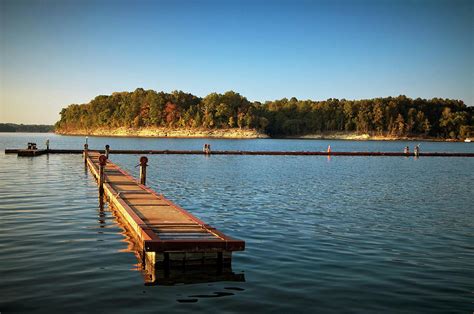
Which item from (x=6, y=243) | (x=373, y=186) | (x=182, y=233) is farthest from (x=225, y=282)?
(x=373, y=186)

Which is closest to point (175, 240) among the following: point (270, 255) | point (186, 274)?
point (186, 274)

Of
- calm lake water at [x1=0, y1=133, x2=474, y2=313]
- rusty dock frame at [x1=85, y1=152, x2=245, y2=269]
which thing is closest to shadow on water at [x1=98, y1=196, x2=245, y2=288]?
rusty dock frame at [x1=85, y1=152, x2=245, y2=269]

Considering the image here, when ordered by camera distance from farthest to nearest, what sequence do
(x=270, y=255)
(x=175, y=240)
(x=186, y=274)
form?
(x=270, y=255) → (x=175, y=240) → (x=186, y=274)

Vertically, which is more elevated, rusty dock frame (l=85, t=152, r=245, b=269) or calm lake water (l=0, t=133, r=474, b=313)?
rusty dock frame (l=85, t=152, r=245, b=269)

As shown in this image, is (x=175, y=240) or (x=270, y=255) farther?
(x=270, y=255)

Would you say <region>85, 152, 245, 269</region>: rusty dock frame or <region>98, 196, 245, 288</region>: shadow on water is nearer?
<region>98, 196, 245, 288</region>: shadow on water

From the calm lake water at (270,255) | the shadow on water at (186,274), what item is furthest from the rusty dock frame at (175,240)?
the calm lake water at (270,255)

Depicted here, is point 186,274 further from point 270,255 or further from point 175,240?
point 270,255

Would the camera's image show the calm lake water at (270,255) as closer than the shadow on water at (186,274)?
Yes

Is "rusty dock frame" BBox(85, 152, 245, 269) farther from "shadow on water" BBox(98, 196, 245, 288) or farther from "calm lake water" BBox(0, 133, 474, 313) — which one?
"calm lake water" BBox(0, 133, 474, 313)

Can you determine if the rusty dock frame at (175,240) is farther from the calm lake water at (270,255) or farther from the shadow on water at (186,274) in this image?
the calm lake water at (270,255)

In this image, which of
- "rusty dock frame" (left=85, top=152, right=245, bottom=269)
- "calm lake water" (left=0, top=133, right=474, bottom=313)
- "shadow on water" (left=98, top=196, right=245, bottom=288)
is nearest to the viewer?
"calm lake water" (left=0, top=133, right=474, bottom=313)

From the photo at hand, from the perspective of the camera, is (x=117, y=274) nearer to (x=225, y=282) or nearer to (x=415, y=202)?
(x=225, y=282)

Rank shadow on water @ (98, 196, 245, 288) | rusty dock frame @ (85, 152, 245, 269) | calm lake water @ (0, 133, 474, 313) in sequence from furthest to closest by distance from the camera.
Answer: rusty dock frame @ (85, 152, 245, 269) < shadow on water @ (98, 196, 245, 288) < calm lake water @ (0, 133, 474, 313)
